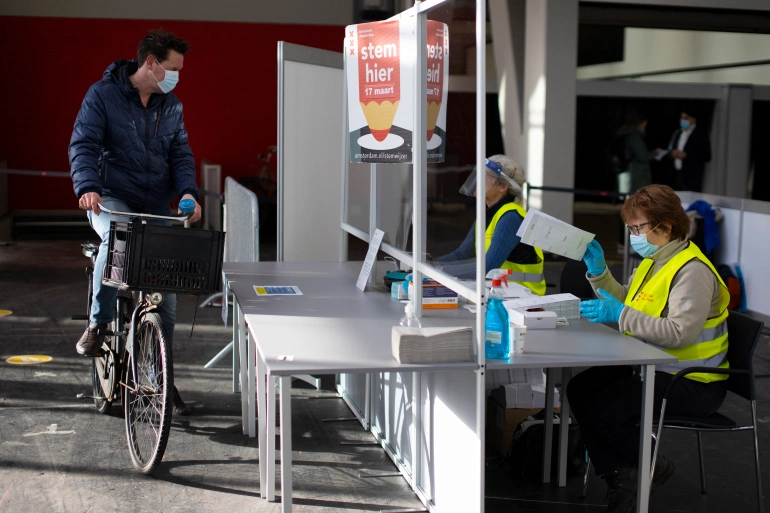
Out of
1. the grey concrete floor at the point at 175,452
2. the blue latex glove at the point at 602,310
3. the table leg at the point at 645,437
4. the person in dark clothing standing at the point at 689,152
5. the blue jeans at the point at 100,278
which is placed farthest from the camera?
the person in dark clothing standing at the point at 689,152

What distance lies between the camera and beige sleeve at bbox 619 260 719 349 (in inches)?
113

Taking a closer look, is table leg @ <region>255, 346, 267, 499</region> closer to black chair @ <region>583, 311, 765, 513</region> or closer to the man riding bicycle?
the man riding bicycle

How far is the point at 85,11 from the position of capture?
12148mm

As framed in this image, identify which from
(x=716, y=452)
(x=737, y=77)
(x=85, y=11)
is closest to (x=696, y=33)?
(x=737, y=77)

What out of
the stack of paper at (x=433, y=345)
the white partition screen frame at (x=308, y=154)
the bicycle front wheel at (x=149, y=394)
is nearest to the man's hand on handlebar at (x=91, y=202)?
the bicycle front wheel at (x=149, y=394)

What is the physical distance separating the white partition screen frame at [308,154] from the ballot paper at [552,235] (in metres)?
1.79

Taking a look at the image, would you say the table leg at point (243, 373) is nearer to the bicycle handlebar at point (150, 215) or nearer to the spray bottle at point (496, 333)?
the bicycle handlebar at point (150, 215)

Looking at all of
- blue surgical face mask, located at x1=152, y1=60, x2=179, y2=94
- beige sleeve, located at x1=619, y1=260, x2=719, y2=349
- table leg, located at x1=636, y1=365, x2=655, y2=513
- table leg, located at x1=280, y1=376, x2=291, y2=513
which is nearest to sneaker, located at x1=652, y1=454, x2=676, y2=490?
table leg, located at x1=636, y1=365, x2=655, y2=513

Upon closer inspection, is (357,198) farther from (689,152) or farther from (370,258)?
(689,152)

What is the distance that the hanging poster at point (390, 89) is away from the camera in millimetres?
3203

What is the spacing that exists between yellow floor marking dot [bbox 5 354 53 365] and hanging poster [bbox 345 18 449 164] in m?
2.55

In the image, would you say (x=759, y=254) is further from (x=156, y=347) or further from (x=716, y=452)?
(x=156, y=347)

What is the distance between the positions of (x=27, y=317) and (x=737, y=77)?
9.73m

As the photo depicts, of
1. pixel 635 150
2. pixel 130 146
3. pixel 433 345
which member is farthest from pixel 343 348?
pixel 635 150
